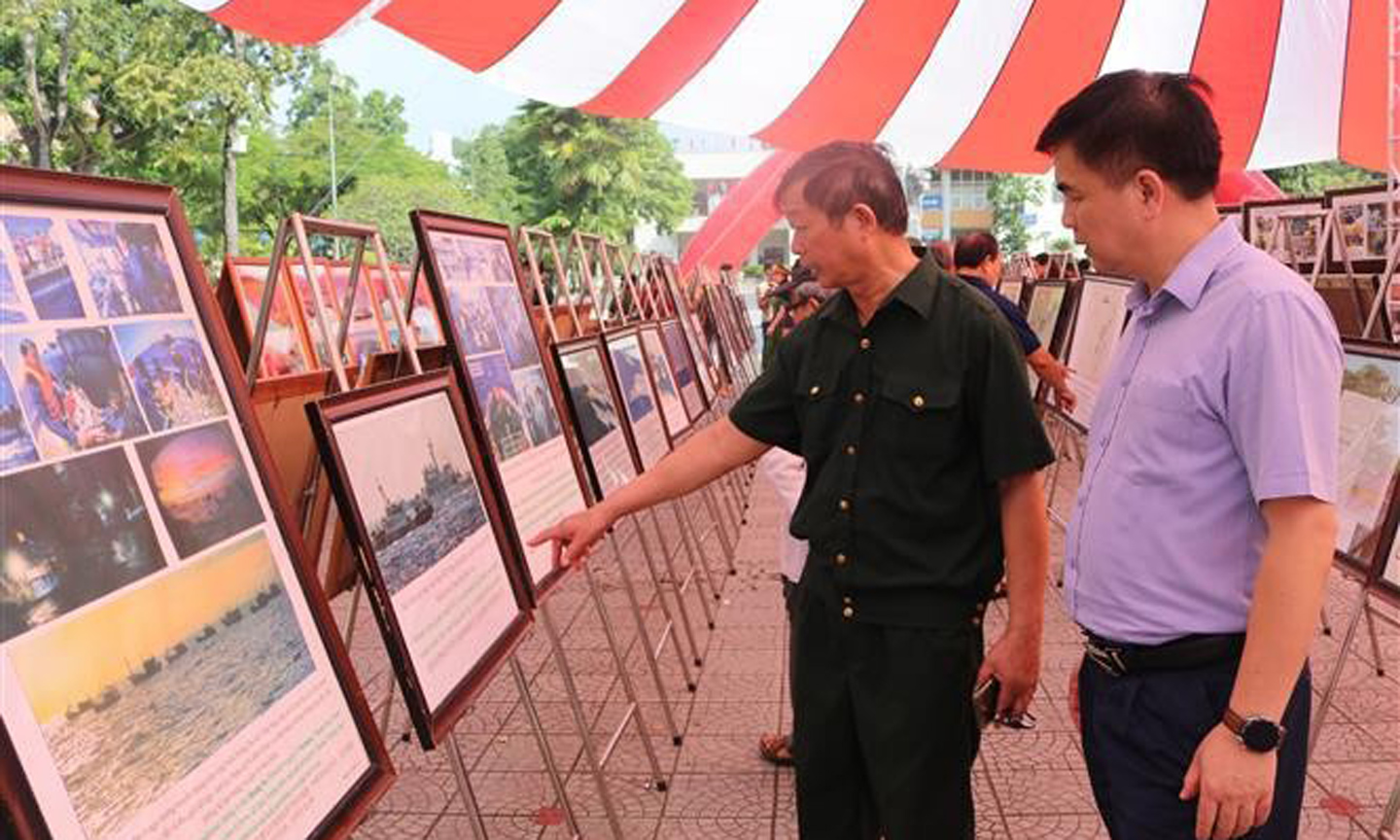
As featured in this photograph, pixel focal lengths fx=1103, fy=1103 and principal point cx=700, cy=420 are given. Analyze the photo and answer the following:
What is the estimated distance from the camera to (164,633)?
49.7 inches

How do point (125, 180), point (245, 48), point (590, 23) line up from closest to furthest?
point (125, 180)
point (590, 23)
point (245, 48)

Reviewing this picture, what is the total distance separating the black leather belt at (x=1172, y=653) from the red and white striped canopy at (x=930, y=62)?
4975 millimetres

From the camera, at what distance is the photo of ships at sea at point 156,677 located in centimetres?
110

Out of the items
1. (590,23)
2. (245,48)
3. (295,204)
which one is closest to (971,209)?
(295,204)

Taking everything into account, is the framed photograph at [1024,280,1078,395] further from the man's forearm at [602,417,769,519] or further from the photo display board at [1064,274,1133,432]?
the man's forearm at [602,417,769,519]

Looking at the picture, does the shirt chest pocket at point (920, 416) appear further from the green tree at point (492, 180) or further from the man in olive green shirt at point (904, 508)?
the green tree at point (492, 180)

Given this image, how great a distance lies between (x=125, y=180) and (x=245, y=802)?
80 cm

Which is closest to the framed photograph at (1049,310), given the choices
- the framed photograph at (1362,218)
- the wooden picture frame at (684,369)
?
the framed photograph at (1362,218)

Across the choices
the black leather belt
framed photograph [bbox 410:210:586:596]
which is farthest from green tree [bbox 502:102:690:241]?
the black leather belt

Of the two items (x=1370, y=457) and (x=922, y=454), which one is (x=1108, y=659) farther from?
(x=1370, y=457)

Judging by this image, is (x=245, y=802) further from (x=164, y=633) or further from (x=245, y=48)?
(x=245, y=48)

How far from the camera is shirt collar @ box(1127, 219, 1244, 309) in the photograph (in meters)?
1.51

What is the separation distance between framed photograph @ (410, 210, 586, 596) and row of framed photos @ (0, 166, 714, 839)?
1.34 feet

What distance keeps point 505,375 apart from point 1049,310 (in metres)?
5.21
